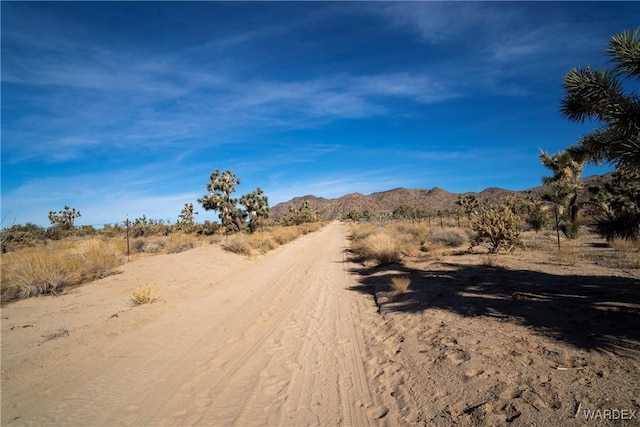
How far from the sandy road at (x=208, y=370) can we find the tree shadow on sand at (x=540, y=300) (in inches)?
72.4

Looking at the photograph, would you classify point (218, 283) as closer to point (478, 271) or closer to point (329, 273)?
point (329, 273)

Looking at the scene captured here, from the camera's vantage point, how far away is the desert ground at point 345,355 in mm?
4012

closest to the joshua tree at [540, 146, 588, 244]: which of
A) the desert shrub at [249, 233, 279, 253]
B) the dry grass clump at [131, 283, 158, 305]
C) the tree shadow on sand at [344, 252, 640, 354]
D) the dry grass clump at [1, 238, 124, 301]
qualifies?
the tree shadow on sand at [344, 252, 640, 354]

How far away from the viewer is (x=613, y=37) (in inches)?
259

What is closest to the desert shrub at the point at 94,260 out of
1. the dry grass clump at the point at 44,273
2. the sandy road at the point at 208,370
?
the dry grass clump at the point at 44,273

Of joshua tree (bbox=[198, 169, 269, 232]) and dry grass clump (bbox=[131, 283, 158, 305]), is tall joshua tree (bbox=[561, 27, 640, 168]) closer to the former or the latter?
dry grass clump (bbox=[131, 283, 158, 305])

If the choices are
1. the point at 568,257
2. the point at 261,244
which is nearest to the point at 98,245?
the point at 261,244

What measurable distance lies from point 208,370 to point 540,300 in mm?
6781

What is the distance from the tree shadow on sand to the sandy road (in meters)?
1.84

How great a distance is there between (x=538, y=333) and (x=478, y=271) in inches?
230

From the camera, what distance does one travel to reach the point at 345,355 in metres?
6.01

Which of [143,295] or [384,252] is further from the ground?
[384,252]

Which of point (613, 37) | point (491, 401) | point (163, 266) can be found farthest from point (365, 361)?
point (163, 266)

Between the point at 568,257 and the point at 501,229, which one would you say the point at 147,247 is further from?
the point at 568,257
